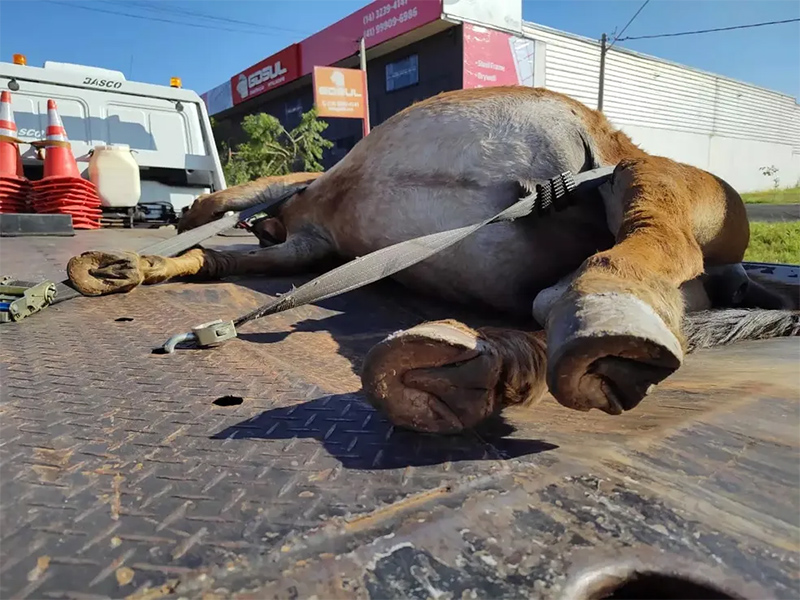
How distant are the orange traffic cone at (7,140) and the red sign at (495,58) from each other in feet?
47.7

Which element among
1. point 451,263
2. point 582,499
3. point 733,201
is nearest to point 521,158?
point 451,263

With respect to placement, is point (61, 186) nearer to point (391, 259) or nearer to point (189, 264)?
point (189, 264)

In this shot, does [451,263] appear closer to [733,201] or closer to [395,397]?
[733,201]

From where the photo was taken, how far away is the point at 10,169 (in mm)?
4621

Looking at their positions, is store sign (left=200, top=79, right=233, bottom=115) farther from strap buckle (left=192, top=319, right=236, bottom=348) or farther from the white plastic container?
strap buckle (left=192, top=319, right=236, bottom=348)

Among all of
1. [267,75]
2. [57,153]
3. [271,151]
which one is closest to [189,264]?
[57,153]

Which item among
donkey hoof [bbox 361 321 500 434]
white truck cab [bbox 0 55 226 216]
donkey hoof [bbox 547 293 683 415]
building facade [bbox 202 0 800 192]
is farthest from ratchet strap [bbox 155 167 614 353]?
building facade [bbox 202 0 800 192]

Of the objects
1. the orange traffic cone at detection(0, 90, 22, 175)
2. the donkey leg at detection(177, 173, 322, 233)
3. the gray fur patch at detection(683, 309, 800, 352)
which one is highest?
the orange traffic cone at detection(0, 90, 22, 175)

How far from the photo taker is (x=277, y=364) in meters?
1.67

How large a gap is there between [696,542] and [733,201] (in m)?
1.88

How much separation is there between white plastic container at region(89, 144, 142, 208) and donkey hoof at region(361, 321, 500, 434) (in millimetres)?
4542

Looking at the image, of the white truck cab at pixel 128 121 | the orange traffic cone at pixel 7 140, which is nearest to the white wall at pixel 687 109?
the white truck cab at pixel 128 121

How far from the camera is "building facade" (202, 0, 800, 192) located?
18.0 meters

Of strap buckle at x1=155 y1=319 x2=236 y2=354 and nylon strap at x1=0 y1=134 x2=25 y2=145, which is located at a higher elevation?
nylon strap at x1=0 y1=134 x2=25 y2=145
